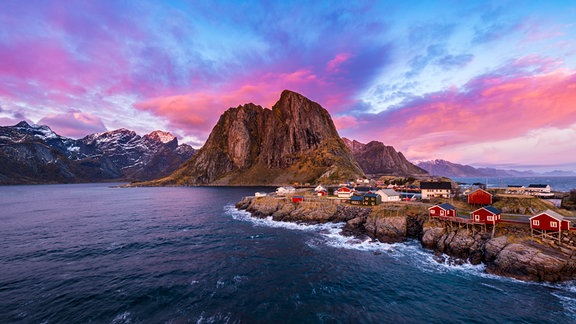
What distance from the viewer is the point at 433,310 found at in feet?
94.2

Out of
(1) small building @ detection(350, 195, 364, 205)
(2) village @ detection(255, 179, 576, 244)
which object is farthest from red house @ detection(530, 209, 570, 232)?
(1) small building @ detection(350, 195, 364, 205)

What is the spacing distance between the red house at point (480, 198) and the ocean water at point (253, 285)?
96.1ft

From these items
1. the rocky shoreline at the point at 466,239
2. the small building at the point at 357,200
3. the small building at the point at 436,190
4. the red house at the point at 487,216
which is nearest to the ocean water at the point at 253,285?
the rocky shoreline at the point at 466,239

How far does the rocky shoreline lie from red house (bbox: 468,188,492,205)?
14.0 metres

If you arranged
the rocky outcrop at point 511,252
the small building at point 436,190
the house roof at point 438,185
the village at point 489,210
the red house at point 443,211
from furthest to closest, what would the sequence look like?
the small building at point 436,190 → the house roof at point 438,185 → the red house at point 443,211 → the village at point 489,210 → the rocky outcrop at point 511,252

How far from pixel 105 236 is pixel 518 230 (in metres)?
92.2

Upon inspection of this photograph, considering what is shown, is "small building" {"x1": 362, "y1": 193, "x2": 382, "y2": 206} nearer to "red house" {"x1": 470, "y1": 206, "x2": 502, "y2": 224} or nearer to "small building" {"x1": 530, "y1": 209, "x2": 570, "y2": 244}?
"red house" {"x1": 470, "y1": 206, "x2": 502, "y2": 224}

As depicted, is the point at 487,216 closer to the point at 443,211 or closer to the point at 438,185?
the point at 443,211

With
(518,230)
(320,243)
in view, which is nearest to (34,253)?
(320,243)

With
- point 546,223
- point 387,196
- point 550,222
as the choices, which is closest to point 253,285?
point 546,223

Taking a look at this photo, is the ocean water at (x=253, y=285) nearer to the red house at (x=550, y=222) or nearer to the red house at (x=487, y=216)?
the red house at (x=487, y=216)

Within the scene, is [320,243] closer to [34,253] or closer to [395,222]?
[395,222]

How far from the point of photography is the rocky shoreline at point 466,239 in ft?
119

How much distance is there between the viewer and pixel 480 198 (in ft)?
217
